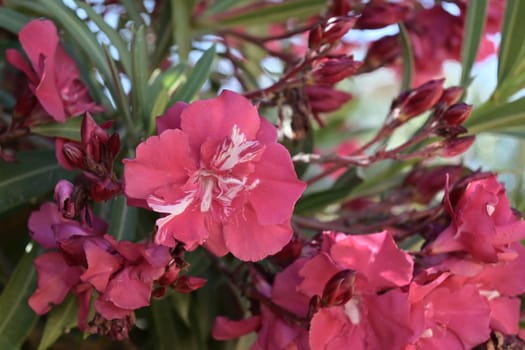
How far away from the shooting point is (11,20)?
0.82 meters

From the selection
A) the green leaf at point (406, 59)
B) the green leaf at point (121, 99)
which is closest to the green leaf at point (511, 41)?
the green leaf at point (406, 59)

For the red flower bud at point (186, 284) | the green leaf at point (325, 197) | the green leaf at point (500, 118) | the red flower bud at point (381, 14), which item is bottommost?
the green leaf at point (325, 197)

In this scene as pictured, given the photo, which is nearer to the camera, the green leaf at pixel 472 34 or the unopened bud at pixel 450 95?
the unopened bud at pixel 450 95

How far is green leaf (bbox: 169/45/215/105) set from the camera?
0.77m

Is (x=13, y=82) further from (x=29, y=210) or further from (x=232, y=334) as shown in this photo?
(x=232, y=334)

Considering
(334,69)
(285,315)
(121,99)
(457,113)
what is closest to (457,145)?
(457,113)

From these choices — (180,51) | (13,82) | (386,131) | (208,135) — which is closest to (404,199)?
(386,131)

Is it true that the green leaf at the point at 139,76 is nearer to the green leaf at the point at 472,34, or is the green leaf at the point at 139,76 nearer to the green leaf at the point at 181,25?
the green leaf at the point at 181,25

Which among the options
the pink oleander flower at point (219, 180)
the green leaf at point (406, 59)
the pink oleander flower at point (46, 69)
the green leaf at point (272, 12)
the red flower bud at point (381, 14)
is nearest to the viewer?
the pink oleander flower at point (219, 180)

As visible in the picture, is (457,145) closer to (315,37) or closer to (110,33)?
(315,37)

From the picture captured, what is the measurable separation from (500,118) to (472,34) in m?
0.12

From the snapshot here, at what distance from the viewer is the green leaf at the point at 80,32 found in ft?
2.56

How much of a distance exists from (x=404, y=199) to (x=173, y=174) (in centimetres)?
49

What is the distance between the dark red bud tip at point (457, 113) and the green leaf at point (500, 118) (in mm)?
145
